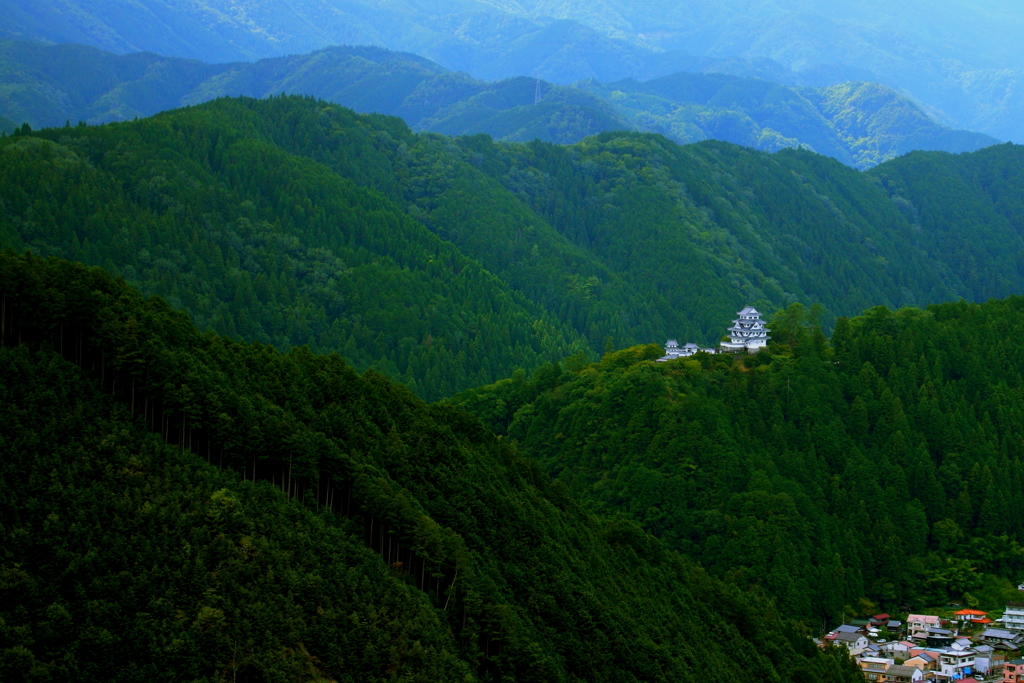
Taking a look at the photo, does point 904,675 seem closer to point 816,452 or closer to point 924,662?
point 924,662

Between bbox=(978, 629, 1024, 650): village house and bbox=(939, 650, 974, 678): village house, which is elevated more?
bbox=(978, 629, 1024, 650): village house

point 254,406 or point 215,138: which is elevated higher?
point 215,138

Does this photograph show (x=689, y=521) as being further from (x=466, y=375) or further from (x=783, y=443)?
(x=466, y=375)

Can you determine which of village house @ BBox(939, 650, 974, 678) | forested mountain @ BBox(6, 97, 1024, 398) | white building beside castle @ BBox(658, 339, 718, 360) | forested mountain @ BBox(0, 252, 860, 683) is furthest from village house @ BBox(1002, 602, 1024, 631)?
forested mountain @ BBox(6, 97, 1024, 398)

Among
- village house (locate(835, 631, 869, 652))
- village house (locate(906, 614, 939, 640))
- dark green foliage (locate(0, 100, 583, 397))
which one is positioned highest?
dark green foliage (locate(0, 100, 583, 397))

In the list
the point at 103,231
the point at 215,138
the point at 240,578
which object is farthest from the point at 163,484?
the point at 215,138

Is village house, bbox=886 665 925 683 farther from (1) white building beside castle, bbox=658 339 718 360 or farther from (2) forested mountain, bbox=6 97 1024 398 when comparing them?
(2) forested mountain, bbox=6 97 1024 398
